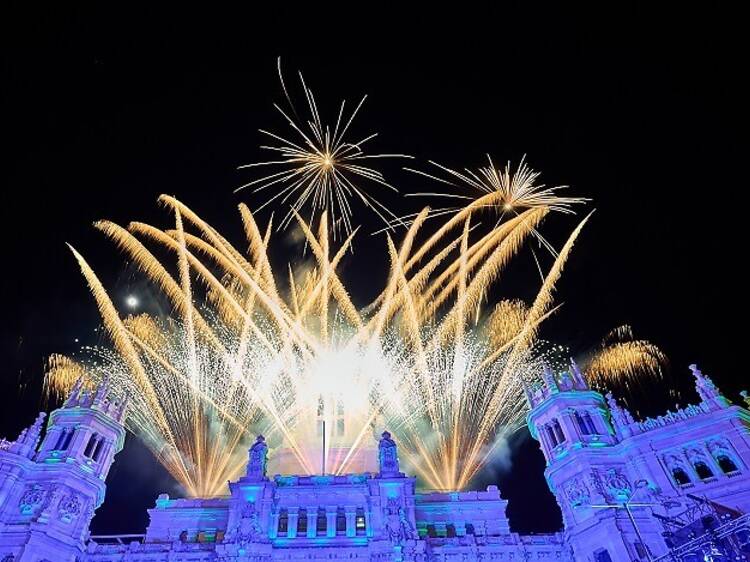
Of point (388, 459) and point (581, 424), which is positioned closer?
point (388, 459)

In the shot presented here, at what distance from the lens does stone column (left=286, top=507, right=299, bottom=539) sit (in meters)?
41.7

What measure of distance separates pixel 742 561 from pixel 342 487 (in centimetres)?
2830

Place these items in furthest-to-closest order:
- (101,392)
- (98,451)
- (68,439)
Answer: (101,392) < (98,451) < (68,439)

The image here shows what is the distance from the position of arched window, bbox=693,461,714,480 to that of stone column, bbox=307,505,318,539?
30397 millimetres

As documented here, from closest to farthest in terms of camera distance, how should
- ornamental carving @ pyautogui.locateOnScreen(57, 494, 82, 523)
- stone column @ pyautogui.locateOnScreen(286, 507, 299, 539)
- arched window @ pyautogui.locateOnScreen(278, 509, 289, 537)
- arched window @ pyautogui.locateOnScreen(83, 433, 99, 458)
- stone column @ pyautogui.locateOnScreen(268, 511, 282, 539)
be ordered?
1. stone column @ pyautogui.locateOnScreen(268, 511, 282, 539)
2. stone column @ pyautogui.locateOnScreen(286, 507, 299, 539)
3. arched window @ pyautogui.locateOnScreen(278, 509, 289, 537)
4. ornamental carving @ pyautogui.locateOnScreen(57, 494, 82, 523)
5. arched window @ pyautogui.locateOnScreen(83, 433, 99, 458)

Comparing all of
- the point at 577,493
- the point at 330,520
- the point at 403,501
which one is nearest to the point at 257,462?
the point at 330,520

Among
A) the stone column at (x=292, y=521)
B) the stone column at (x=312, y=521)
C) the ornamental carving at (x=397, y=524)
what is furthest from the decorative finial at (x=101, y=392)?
the ornamental carving at (x=397, y=524)

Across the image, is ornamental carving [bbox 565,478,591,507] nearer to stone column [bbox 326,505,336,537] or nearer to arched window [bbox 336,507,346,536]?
arched window [bbox 336,507,346,536]

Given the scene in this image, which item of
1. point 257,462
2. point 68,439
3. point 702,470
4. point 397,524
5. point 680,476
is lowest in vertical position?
point 397,524

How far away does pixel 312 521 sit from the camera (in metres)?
42.8

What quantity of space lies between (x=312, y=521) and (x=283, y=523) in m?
2.38

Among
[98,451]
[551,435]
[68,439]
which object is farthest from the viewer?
[98,451]

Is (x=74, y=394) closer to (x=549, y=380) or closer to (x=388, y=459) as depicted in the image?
(x=388, y=459)

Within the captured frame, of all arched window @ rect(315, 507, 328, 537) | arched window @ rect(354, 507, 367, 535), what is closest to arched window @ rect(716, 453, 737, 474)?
arched window @ rect(354, 507, 367, 535)
